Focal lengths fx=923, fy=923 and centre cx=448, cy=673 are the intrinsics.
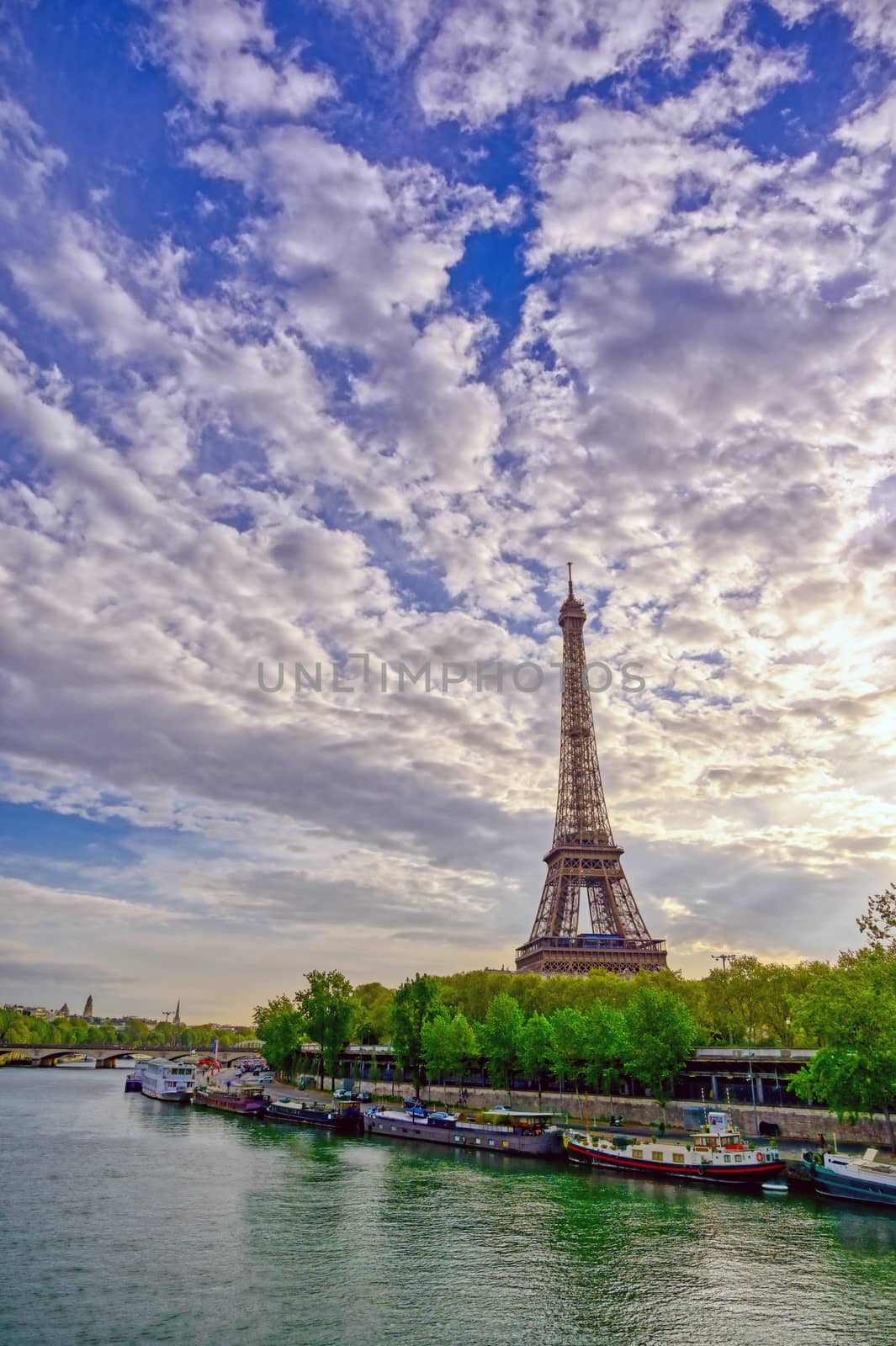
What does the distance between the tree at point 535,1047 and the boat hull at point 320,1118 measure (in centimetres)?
1652

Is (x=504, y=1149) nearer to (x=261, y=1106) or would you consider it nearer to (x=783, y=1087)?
(x=783, y=1087)

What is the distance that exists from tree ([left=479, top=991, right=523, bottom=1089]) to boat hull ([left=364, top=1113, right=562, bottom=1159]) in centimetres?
1611

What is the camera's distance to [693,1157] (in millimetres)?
56375

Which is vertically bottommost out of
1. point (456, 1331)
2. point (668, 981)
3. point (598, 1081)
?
point (456, 1331)

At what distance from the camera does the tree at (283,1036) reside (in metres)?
132

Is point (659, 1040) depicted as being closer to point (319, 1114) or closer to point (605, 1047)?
point (605, 1047)

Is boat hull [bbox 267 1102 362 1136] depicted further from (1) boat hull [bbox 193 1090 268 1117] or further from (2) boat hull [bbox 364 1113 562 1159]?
(1) boat hull [bbox 193 1090 268 1117]

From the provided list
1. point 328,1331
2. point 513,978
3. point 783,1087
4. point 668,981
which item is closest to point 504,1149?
point 783,1087

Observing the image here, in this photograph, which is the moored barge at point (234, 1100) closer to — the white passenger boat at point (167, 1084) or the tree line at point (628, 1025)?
the white passenger boat at point (167, 1084)

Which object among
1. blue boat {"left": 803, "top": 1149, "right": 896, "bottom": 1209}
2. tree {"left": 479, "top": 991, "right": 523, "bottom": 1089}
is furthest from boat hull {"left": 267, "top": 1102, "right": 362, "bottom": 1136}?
blue boat {"left": 803, "top": 1149, "right": 896, "bottom": 1209}

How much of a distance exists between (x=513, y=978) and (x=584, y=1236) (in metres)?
83.1

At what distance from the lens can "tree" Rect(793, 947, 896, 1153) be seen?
53469 millimetres

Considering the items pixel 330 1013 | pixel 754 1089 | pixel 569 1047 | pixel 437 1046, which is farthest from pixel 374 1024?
pixel 754 1089

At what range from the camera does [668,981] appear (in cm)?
11012
